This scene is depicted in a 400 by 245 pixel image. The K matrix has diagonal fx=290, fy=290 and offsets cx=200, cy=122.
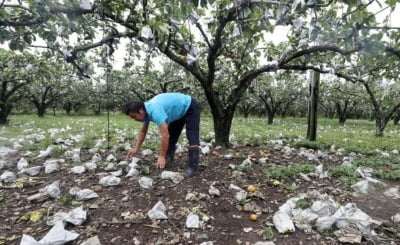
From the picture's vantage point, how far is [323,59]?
6254mm

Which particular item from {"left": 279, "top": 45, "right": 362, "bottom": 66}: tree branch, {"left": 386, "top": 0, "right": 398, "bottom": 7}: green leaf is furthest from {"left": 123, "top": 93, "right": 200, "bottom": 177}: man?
{"left": 386, "top": 0, "right": 398, "bottom": 7}: green leaf

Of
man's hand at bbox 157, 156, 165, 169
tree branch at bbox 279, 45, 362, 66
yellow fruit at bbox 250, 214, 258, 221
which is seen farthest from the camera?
tree branch at bbox 279, 45, 362, 66

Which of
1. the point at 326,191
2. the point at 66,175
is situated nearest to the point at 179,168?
the point at 66,175

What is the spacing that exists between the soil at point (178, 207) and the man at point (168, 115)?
1.00 ft

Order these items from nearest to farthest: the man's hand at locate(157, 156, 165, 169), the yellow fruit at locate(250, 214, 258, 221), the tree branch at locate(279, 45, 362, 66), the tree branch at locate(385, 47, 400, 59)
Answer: the yellow fruit at locate(250, 214, 258, 221) < the man's hand at locate(157, 156, 165, 169) < the tree branch at locate(385, 47, 400, 59) < the tree branch at locate(279, 45, 362, 66)

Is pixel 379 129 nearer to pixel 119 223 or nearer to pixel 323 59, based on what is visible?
pixel 323 59

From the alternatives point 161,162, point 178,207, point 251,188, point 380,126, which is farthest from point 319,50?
point 380,126

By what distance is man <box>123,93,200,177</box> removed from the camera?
156 inches

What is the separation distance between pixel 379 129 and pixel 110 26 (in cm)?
1025

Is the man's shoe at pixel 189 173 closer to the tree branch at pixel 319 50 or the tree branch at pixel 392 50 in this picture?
the tree branch at pixel 319 50

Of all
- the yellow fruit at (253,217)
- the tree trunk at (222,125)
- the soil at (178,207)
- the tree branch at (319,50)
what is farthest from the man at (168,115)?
the tree branch at (319,50)

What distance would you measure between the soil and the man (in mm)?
304

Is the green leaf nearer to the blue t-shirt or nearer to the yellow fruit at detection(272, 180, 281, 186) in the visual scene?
the yellow fruit at detection(272, 180, 281, 186)

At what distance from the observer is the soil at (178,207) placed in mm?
2775
